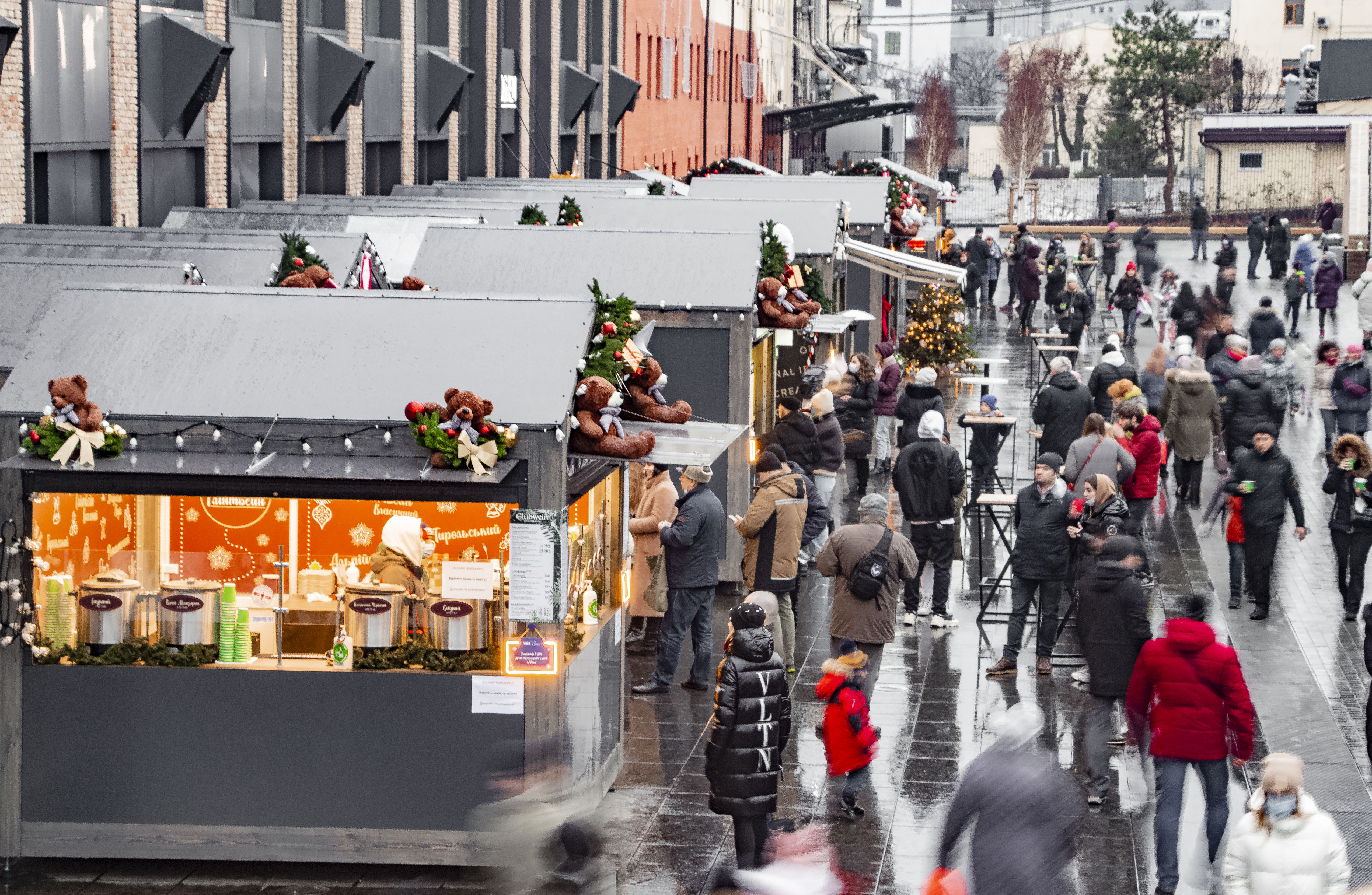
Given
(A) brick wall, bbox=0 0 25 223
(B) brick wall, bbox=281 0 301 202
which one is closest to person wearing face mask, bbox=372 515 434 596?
(A) brick wall, bbox=0 0 25 223

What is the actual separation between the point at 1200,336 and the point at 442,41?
1304 cm

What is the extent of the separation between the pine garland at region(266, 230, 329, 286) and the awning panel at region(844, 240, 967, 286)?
1409 centimetres

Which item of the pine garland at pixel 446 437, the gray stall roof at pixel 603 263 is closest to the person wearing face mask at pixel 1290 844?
the pine garland at pixel 446 437

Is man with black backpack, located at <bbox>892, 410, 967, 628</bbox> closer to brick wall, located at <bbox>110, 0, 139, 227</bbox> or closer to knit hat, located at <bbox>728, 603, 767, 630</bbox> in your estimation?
knit hat, located at <bbox>728, 603, 767, 630</bbox>

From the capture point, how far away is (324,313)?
10250 millimetres

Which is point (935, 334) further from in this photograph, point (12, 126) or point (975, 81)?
point (975, 81)

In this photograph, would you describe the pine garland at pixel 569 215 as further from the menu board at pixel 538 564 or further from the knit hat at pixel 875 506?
the menu board at pixel 538 564

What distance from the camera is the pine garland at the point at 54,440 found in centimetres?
941

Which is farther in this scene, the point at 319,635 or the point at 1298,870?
the point at 319,635

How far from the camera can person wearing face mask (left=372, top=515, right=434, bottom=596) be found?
9680 mm

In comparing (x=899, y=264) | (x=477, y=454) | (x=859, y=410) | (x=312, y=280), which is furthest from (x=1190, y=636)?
(x=899, y=264)

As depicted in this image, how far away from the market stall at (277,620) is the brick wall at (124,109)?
24.9ft

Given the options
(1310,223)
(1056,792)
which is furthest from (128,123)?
(1310,223)

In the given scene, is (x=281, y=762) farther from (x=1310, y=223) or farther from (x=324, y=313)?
(x=1310, y=223)
